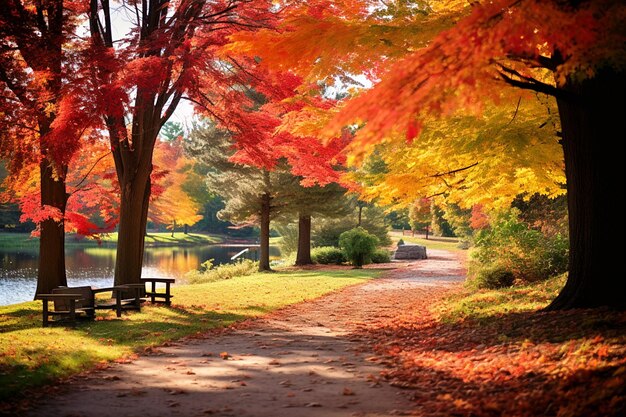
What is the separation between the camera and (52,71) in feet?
44.1

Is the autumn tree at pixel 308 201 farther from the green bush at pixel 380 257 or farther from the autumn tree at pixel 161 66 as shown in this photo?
the autumn tree at pixel 161 66

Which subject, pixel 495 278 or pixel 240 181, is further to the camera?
pixel 240 181

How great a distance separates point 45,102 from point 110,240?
53.5m

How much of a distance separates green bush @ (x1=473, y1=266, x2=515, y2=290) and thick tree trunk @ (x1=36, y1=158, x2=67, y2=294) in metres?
10.8

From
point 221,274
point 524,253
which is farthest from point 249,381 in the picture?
point 221,274

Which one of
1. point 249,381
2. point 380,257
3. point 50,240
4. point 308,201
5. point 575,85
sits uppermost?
point 575,85

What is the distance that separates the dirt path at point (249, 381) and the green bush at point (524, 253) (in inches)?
222

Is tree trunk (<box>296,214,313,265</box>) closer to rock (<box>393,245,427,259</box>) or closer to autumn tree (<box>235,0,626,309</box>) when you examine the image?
rock (<box>393,245,427,259</box>)

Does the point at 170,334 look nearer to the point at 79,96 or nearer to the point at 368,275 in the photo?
the point at 79,96

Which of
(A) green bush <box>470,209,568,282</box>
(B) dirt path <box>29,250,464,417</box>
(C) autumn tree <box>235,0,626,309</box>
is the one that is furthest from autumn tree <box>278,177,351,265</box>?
(C) autumn tree <box>235,0,626,309</box>

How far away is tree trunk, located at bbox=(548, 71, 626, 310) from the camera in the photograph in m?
7.95

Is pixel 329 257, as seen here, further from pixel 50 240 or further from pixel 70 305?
pixel 70 305

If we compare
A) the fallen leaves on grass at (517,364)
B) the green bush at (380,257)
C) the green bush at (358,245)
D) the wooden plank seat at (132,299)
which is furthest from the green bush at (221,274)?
the fallen leaves on grass at (517,364)

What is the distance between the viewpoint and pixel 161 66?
480 inches
